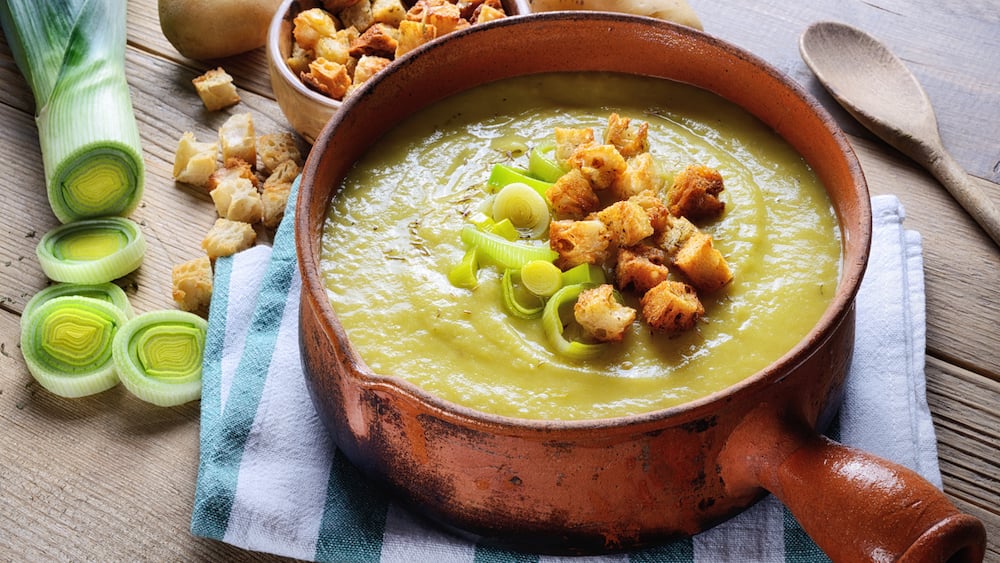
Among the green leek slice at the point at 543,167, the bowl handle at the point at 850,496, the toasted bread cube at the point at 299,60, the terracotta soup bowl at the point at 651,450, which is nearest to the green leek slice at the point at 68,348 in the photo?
the terracotta soup bowl at the point at 651,450

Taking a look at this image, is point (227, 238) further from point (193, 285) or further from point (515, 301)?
point (515, 301)

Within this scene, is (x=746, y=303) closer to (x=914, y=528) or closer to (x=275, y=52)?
(x=914, y=528)

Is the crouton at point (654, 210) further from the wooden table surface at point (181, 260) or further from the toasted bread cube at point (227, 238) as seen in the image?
the toasted bread cube at point (227, 238)

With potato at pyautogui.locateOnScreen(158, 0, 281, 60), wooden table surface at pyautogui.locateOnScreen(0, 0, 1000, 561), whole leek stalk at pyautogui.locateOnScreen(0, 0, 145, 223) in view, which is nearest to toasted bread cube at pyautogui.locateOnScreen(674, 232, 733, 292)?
wooden table surface at pyautogui.locateOnScreen(0, 0, 1000, 561)

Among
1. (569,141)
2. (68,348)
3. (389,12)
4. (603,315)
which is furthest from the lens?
(389,12)

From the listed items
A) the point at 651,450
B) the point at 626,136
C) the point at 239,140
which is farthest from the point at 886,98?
the point at 239,140

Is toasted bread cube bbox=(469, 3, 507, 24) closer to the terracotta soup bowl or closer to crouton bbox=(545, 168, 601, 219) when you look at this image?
the terracotta soup bowl

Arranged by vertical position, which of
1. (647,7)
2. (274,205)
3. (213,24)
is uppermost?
(647,7)
